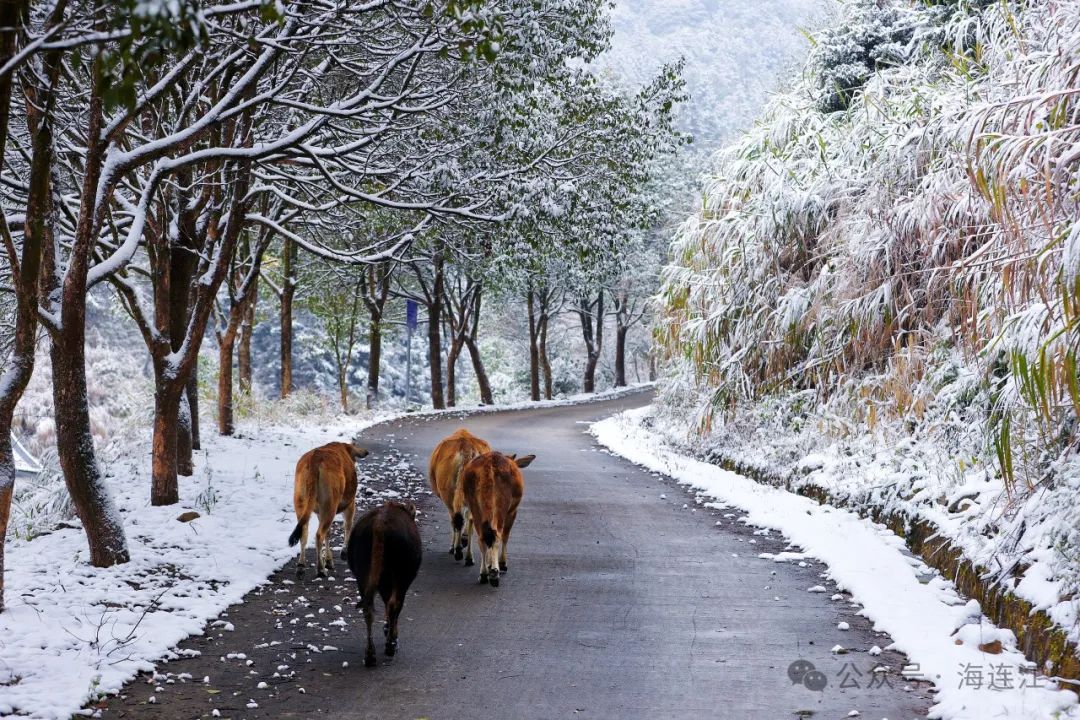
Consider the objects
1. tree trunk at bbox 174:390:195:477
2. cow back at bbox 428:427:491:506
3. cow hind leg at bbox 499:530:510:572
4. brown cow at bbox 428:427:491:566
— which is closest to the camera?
cow hind leg at bbox 499:530:510:572

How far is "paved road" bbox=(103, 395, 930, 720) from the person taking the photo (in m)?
5.71

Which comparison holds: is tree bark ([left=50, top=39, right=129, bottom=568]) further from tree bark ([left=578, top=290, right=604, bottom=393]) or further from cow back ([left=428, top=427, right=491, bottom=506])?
tree bark ([left=578, top=290, right=604, bottom=393])

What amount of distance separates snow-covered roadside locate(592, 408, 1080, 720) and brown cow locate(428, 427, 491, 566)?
3.44 meters

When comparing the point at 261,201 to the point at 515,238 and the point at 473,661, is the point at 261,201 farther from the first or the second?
the point at 473,661

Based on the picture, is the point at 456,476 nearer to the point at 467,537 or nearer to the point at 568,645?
the point at 467,537

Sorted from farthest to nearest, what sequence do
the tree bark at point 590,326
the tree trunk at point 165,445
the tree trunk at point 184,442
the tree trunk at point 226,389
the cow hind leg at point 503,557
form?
the tree bark at point 590,326, the tree trunk at point 226,389, the tree trunk at point 184,442, the tree trunk at point 165,445, the cow hind leg at point 503,557

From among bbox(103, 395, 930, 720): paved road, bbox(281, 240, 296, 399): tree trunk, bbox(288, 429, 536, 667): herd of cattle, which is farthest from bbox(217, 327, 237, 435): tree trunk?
bbox(288, 429, 536, 667): herd of cattle

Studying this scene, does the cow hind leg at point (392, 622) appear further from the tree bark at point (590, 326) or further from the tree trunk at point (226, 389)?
the tree bark at point (590, 326)

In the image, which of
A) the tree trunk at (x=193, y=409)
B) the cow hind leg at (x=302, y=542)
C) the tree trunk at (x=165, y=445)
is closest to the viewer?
the cow hind leg at (x=302, y=542)

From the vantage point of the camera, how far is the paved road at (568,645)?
5707mm

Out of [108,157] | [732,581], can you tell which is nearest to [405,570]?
[732,581]

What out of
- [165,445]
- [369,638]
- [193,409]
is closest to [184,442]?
[165,445]

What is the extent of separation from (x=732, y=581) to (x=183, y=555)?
502cm

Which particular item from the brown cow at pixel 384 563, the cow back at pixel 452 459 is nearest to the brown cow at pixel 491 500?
the cow back at pixel 452 459
